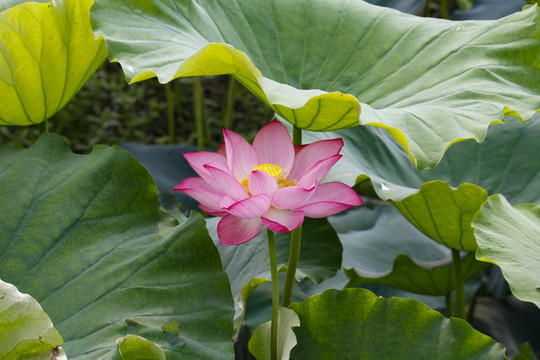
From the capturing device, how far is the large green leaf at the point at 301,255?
1.12m

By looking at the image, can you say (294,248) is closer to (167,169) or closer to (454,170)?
(454,170)

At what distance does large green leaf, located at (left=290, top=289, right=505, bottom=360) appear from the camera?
87 cm

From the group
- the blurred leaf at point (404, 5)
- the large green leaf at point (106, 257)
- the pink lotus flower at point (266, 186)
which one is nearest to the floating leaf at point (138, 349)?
the large green leaf at point (106, 257)

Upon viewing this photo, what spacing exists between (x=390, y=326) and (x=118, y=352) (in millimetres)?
374

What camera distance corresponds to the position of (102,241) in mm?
927

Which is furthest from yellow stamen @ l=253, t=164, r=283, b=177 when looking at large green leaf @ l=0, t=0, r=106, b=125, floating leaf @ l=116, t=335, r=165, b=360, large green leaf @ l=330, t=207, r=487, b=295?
large green leaf @ l=330, t=207, r=487, b=295

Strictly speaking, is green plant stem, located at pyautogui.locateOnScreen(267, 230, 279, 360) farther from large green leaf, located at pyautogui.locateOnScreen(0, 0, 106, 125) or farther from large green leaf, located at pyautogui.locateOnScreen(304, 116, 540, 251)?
large green leaf, located at pyautogui.locateOnScreen(0, 0, 106, 125)

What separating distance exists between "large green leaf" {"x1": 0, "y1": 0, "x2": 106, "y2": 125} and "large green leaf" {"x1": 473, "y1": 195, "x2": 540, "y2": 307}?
2.18ft

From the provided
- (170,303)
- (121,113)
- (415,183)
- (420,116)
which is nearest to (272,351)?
(170,303)

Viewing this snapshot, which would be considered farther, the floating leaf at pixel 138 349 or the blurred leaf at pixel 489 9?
the blurred leaf at pixel 489 9

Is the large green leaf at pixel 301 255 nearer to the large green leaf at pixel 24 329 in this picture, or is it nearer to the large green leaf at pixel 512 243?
the large green leaf at pixel 512 243

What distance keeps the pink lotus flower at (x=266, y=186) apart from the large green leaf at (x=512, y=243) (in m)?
0.22

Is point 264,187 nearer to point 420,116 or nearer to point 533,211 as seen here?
point 420,116

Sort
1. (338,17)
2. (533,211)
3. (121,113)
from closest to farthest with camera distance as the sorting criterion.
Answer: (533,211) < (338,17) < (121,113)
